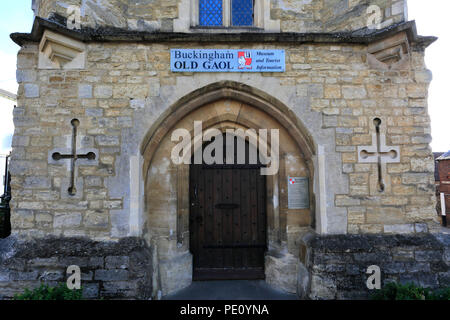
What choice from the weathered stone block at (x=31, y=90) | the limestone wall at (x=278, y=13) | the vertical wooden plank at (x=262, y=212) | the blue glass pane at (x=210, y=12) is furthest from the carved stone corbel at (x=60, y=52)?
the vertical wooden plank at (x=262, y=212)

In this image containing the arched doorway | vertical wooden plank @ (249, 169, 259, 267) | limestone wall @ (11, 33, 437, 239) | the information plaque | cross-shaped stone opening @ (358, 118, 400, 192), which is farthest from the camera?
vertical wooden plank @ (249, 169, 259, 267)

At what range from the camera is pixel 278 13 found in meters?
4.03

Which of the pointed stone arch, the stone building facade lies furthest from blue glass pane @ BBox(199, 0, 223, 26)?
the pointed stone arch

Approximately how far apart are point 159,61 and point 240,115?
1.37 m

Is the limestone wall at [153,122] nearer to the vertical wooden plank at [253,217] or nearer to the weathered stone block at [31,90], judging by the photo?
the weathered stone block at [31,90]

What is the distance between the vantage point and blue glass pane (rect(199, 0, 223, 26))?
411 centimetres

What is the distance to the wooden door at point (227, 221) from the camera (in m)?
3.99

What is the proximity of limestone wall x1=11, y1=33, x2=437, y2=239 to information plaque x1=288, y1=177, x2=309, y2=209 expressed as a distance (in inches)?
6.9

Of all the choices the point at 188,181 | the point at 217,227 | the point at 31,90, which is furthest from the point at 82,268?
the point at 31,90

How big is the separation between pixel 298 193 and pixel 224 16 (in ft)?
9.98

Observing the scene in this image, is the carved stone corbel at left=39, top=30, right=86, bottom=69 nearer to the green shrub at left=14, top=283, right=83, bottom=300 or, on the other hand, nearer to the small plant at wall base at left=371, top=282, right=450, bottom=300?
the green shrub at left=14, top=283, right=83, bottom=300

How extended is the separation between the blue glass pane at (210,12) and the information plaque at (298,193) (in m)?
2.80

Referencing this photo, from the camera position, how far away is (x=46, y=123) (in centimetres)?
334
